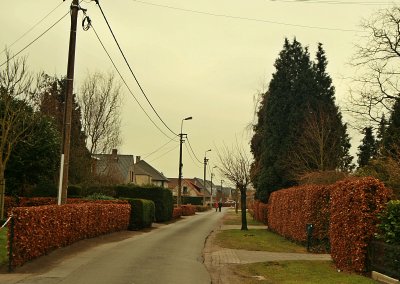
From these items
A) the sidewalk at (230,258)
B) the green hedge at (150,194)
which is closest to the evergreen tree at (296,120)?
the green hedge at (150,194)

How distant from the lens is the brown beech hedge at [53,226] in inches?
434

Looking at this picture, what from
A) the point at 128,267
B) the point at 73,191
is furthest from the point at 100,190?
the point at 128,267

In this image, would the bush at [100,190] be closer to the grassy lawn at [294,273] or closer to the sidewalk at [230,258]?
the sidewalk at [230,258]

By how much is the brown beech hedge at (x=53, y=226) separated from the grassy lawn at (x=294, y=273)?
5097mm

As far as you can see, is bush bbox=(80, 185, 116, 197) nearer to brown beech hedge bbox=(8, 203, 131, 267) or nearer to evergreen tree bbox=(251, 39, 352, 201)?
evergreen tree bbox=(251, 39, 352, 201)

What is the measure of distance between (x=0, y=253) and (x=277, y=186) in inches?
1010

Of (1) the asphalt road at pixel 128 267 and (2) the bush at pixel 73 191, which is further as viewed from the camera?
(2) the bush at pixel 73 191

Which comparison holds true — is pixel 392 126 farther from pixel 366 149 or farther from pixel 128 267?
pixel 128 267

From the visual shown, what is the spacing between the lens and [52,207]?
1347cm

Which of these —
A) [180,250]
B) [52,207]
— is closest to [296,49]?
[180,250]

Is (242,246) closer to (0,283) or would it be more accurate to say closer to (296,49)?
(0,283)

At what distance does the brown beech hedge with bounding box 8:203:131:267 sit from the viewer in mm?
11023

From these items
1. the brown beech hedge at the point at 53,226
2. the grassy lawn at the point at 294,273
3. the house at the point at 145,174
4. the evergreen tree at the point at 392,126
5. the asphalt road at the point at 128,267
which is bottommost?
the grassy lawn at the point at 294,273

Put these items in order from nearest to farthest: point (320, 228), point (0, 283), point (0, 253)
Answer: point (0, 283) → point (0, 253) → point (320, 228)
